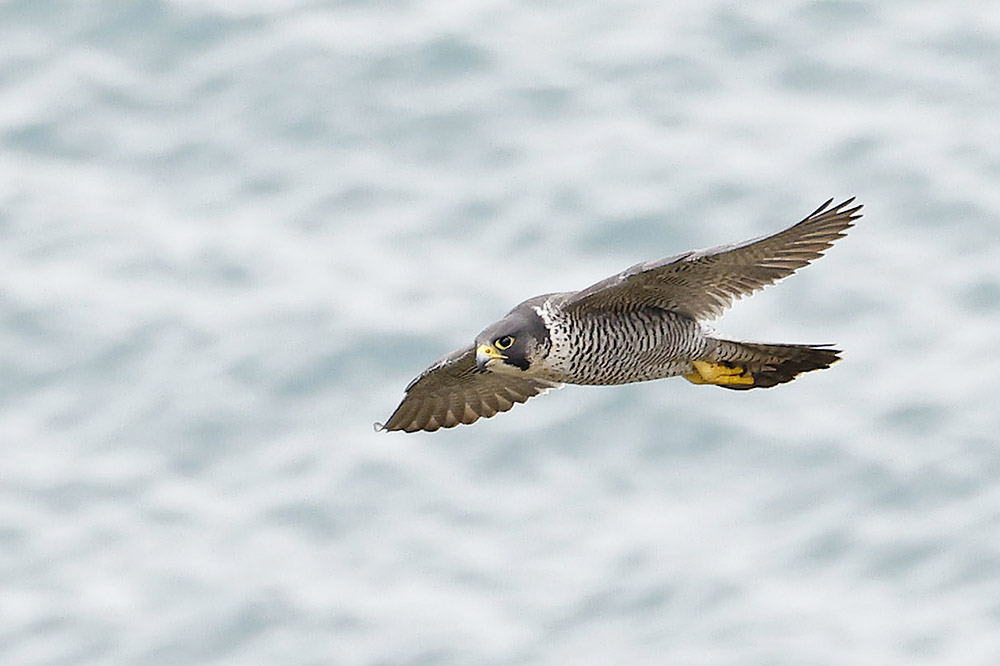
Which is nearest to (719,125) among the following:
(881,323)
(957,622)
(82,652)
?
(881,323)

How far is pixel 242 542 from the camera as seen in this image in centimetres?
2084

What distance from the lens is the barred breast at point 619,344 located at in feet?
36.0

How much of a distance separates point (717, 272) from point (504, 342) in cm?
117

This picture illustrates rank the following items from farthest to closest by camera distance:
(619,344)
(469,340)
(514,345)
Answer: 1. (469,340)
2. (619,344)
3. (514,345)

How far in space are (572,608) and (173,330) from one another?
4.99 metres

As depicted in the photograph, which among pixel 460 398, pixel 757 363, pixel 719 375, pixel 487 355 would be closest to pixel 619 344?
pixel 487 355

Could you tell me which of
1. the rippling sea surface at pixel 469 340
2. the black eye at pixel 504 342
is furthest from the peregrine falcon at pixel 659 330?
the rippling sea surface at pixel 469 340

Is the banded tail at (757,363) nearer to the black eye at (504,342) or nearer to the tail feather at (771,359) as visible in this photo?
the tail feather at (771,359)

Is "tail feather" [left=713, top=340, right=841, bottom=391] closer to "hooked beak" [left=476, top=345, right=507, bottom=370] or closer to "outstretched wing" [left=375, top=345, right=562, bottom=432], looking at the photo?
"outstretched wing" [left=375, top=345, right=562, bottom=432]

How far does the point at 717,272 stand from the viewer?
11.1 meters

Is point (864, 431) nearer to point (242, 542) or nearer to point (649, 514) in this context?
point (649, 514)

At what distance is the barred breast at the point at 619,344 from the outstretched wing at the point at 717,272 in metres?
0.06

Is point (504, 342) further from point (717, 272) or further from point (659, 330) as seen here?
point (717, 272)

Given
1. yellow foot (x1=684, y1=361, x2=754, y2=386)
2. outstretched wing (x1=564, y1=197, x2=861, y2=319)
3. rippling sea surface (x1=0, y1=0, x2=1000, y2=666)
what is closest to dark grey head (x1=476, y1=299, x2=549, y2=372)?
outstretched wing (x1=564, y1=197, x2=861, y2=319)
